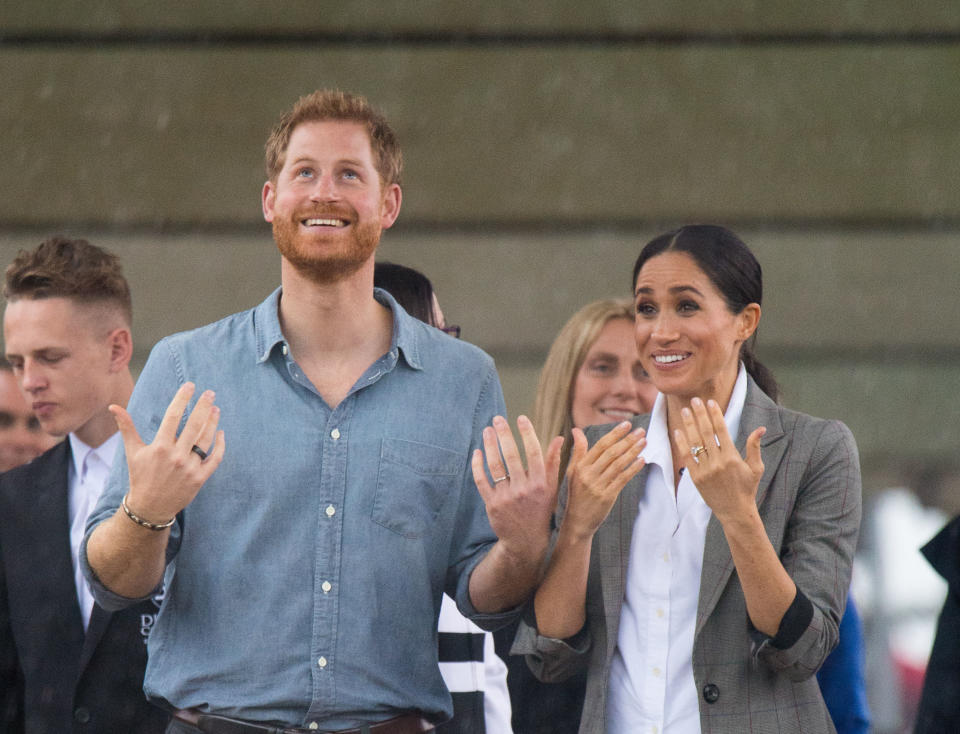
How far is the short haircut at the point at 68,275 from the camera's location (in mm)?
3355

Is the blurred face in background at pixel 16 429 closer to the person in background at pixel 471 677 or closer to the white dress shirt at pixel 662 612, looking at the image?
the person in background at pixel 471 677

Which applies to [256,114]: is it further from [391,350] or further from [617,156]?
[391,350]

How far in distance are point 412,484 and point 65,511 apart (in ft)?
3.69

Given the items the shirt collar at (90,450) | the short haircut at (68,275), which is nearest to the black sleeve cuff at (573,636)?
the shirt collar at (90,450)

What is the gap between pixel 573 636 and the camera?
8.57 ft

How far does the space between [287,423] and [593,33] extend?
3966mm

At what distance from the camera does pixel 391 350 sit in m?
2.63

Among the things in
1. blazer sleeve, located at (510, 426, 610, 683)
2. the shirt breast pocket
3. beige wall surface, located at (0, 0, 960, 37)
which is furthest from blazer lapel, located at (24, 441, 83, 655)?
beige wall surface, located at (0, 0, 960, 37)

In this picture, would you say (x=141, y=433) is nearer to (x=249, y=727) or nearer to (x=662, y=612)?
(x=249, y=727)

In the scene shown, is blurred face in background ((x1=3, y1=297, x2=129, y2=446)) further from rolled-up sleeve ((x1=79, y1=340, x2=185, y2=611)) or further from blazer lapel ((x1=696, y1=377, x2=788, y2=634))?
blazer lapel ((x1=696, y1=377, x2=788, y2=634))

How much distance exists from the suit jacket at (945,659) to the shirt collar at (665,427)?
52cm

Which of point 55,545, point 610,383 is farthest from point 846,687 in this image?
point 55,545

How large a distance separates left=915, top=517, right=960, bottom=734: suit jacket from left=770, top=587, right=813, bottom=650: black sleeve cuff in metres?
0.45

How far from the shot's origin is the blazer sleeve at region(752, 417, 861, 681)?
241 cm
